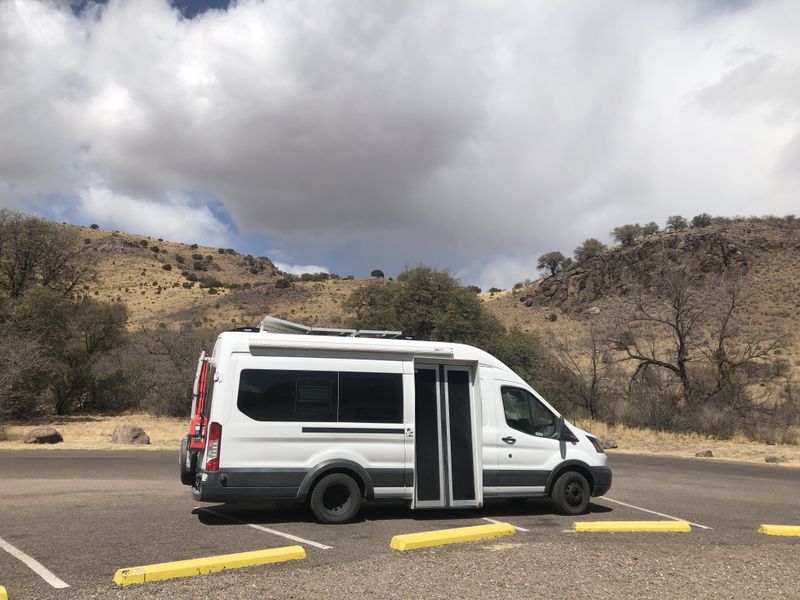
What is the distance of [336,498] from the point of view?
8258 mm

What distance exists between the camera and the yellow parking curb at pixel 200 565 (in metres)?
5.51

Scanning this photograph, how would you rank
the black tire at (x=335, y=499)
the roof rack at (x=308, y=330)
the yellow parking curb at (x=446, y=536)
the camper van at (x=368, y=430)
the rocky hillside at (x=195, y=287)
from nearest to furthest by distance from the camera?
the yellow parking curb at (x=446, y=536) < the camper van at (x=368, y=430) < the black tire at (x=335, y=499) < the roof rack at (x=308, y=330) < the rocky hillside at (x=195, y=287)

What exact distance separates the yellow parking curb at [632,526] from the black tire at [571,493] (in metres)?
0.72

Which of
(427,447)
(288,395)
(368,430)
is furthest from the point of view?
(427,447)

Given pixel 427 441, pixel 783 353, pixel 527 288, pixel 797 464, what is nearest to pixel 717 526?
pixel 427 441

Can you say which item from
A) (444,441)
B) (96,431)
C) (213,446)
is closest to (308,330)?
(213,446)

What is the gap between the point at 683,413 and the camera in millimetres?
24516

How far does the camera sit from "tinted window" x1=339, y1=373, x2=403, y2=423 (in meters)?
8.29

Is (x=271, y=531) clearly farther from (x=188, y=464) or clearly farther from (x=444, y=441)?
(x=444, y=441)

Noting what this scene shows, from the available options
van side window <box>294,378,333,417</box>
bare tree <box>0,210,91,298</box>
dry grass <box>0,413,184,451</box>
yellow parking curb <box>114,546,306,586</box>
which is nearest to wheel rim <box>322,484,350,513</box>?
van side window <box>294,378,333,417</box>

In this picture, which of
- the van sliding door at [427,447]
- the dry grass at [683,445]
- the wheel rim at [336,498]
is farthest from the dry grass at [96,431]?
the dry grass at [683,445]

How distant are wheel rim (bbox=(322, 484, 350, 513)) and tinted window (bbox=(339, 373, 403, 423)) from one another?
906mm

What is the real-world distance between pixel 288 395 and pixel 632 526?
4.76 meters

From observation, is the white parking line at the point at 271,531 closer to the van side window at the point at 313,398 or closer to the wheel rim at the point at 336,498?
the wheel rim at the point at 336,498
